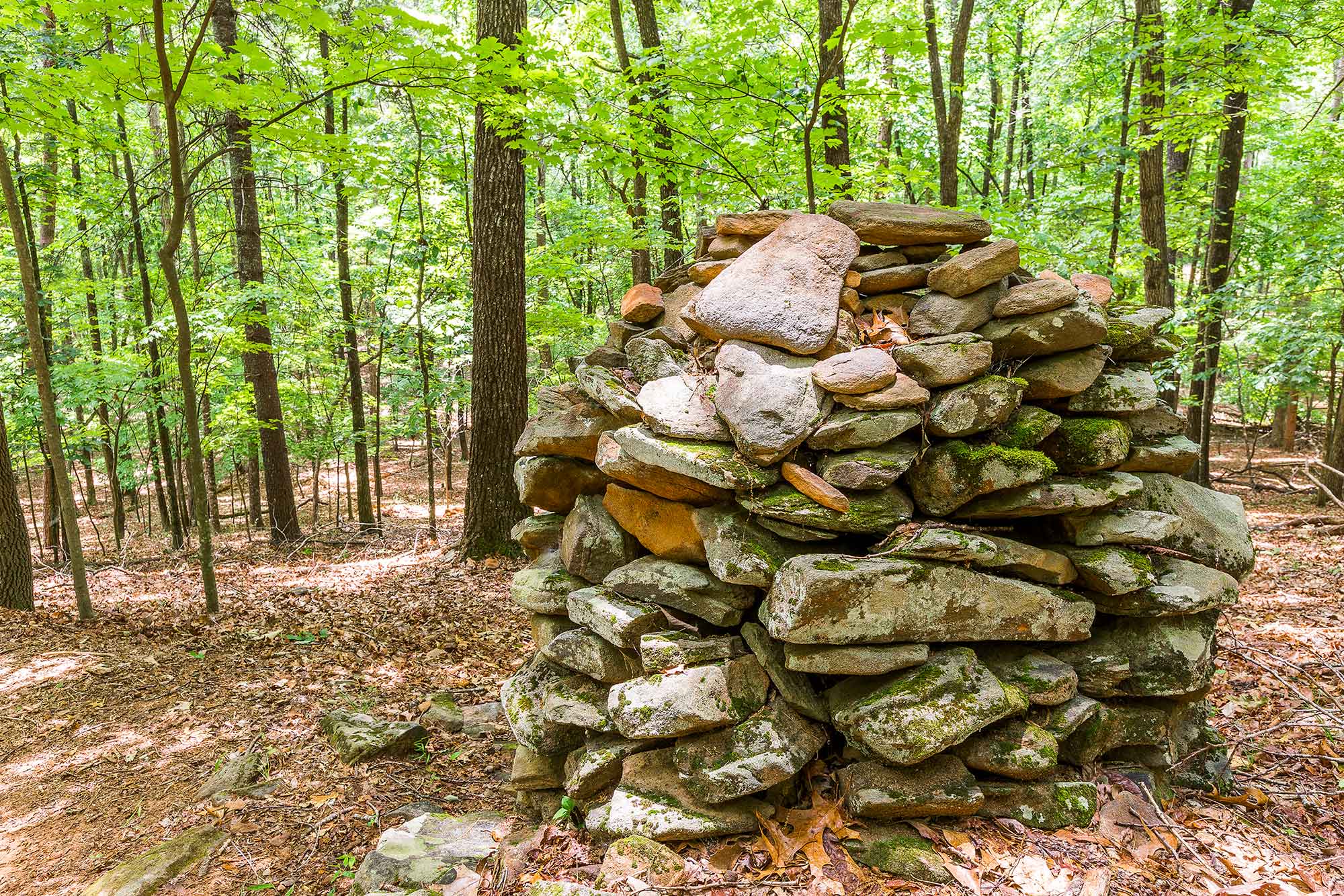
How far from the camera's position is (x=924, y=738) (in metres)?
2.92

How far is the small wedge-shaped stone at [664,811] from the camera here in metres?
3.11

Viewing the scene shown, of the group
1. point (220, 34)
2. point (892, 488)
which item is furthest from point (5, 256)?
point (892, 488)

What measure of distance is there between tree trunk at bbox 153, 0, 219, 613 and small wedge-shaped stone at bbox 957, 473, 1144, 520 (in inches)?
221

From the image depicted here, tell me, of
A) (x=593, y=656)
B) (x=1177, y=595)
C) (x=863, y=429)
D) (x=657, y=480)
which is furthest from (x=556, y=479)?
(x=1177, y=595)

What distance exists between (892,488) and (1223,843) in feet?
7.12

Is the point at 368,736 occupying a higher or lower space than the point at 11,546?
lower

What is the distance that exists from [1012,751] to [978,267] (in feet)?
7.79

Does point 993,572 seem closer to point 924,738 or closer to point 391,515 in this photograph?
point 924,738

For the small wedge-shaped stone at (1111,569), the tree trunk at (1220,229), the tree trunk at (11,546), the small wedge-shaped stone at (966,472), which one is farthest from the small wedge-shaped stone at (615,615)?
the tree trunk at (1220,229)

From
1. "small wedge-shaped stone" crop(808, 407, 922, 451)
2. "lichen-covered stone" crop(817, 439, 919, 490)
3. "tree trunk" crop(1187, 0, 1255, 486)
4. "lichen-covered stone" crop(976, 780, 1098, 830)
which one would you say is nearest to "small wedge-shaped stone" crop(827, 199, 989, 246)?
"small wedge-shaped stone" crop(808, 407, 922, 451)

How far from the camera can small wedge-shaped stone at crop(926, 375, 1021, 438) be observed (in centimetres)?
324

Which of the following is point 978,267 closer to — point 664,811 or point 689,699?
point 689,699

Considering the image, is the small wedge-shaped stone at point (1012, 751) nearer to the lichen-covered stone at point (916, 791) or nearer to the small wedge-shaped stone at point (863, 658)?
the lichen-covered stone at point (916, 791)

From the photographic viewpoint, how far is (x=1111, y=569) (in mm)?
3326
